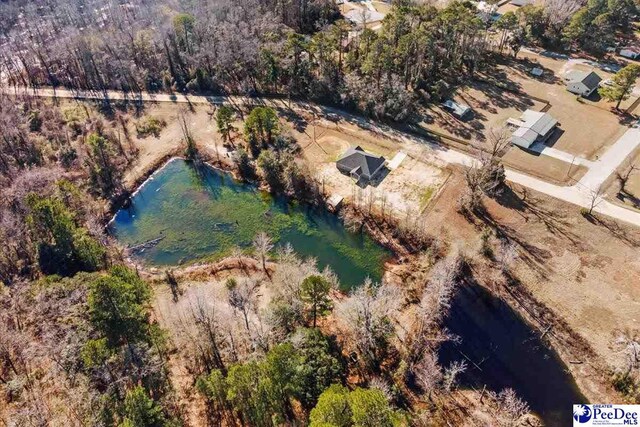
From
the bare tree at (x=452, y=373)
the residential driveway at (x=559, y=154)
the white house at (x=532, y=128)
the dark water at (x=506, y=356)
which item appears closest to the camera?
the bare tree at (x=452, y=373)

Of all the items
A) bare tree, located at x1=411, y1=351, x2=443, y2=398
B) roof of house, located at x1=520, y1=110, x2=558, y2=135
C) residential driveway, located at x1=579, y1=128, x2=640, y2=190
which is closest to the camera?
bare tree, located at x1=411, y1=351, x2=443, y2=398

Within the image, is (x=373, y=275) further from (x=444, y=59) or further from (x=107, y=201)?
(x=444, y=59)

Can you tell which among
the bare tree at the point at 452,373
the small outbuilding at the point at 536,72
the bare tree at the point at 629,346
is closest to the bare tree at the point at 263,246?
the bare tree at the point at 452,373

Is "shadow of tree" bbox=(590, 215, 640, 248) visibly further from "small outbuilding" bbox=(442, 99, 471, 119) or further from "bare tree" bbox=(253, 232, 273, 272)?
"bare tree" bbox=(253, 232, 273, 272)

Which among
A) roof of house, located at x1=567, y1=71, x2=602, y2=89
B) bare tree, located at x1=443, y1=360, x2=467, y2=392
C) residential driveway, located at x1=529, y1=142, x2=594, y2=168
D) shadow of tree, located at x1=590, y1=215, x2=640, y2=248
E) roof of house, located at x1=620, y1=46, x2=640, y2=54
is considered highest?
roof of house, located at x1=620, y1=46, x2=640, y2=54

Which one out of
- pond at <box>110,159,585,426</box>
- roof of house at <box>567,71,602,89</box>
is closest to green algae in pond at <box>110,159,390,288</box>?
pond at <box>110,159,585,426</box>

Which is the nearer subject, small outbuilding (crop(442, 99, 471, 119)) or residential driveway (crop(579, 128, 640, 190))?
residential driveway (crop(579, 128, 640, 190))

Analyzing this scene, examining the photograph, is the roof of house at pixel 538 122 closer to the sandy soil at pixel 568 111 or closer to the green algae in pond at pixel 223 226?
the sandy soil at pixel 568 111
